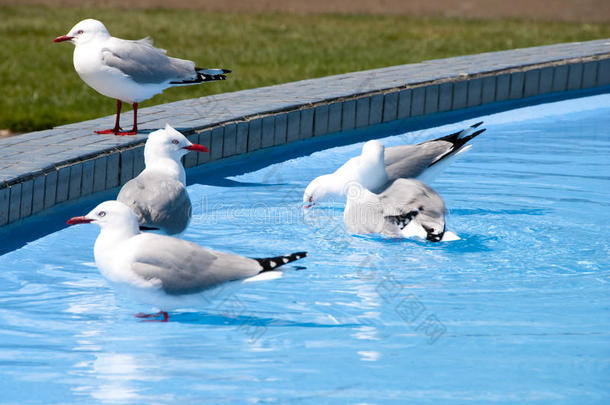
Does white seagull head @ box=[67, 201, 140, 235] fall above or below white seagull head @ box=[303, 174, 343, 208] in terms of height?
above

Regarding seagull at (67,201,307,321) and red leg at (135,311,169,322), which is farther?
red leg at (135,311,169,322)

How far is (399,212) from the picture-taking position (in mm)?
4688

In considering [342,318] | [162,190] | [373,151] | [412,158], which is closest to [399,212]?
[373,151]

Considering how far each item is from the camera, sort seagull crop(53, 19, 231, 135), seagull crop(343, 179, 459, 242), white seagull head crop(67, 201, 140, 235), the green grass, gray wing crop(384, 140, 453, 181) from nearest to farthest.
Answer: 1. white seagull head crop(67, 201, 140, 235)
2. seagull crop(343, 179, 459, 242)
3. gray wing crop(384, 140, 453, 181)
4. seagull crop(53, 19, 231, 135)
5. the green grass

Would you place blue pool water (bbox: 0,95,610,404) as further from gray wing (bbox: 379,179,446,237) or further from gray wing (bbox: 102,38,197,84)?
gray wing (bbox: 102,38,197,84)

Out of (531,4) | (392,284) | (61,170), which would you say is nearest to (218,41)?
(531,4)

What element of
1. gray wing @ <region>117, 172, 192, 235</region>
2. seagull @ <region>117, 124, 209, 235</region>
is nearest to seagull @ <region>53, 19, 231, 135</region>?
seagull @ <region>117, 124, 209, 235</region>

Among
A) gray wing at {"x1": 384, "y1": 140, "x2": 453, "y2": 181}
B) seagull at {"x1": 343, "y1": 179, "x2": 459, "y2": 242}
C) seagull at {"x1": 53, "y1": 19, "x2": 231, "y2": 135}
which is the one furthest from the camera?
seagull at {"x1": 53, "y1": 19, "x2": 231, "y2": 135}

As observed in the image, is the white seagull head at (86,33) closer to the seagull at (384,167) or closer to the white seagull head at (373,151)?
the seagull at (384,167)

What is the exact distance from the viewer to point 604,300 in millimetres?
4055

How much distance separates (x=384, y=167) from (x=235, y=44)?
669 cm

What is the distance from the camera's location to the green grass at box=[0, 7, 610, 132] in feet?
27.0

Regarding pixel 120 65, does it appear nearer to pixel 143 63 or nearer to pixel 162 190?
pixel 143 63

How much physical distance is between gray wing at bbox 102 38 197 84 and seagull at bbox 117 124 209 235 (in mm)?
1001
